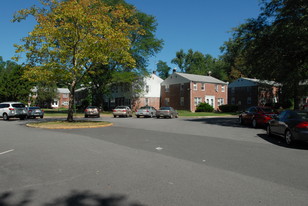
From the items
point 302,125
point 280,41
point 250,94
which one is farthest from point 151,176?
point 250,94

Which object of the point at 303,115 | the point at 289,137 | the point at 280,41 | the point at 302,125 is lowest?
the point at 289,137

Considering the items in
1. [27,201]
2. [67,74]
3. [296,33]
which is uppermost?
[296,33]

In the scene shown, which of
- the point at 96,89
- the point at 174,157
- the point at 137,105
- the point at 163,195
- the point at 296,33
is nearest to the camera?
the point at 163,195

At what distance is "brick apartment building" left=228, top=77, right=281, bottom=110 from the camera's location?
51688mm

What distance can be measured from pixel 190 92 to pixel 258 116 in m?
29.5

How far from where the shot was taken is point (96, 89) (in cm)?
4428

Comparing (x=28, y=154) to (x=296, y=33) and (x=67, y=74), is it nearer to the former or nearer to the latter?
(x=67, y=74)

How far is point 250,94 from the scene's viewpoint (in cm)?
5294

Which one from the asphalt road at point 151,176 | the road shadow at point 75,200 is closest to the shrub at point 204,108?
the asphalt road at point 151,176

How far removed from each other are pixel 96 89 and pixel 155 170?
39.8 metres

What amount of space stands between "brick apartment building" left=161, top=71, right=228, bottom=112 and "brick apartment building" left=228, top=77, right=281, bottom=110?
15.9 feet

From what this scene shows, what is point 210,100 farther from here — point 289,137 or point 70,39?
point 289,137

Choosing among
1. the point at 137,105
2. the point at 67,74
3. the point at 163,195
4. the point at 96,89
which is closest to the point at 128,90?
the point at 137,105

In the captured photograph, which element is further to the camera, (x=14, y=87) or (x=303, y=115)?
(x=14, y=87)
